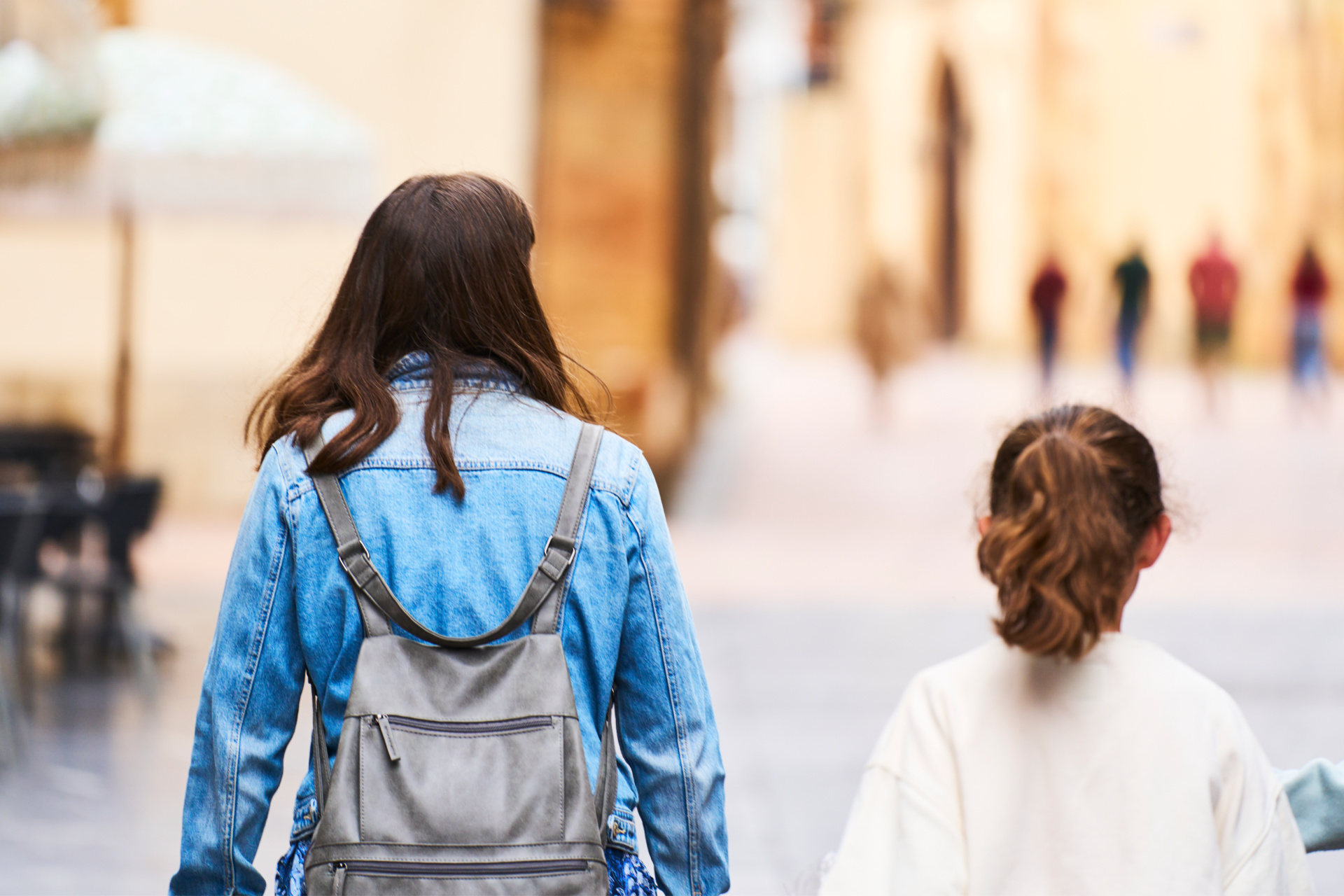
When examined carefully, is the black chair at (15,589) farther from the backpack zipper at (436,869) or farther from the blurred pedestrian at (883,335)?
the blurred pedestrian at (883,335)

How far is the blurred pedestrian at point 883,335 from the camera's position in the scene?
67.3 feet

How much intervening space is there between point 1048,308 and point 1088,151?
11527 millimetres

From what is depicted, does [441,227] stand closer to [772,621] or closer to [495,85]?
[772,621]

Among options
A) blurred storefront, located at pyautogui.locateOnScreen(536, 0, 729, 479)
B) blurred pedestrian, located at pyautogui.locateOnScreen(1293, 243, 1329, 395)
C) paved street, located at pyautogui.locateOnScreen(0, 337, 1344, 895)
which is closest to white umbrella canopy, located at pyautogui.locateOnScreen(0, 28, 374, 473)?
paved street, located at pyautogui.locateOnScreen(0, 337, 1344, 895)

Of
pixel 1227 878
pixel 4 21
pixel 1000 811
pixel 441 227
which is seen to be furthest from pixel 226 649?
pixel 4 21

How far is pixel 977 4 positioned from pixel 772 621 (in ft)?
94.5

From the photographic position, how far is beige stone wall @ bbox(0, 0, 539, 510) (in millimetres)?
13445

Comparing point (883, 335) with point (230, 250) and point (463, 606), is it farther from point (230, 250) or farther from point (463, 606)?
point (463, 606)

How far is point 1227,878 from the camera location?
196 centimetres

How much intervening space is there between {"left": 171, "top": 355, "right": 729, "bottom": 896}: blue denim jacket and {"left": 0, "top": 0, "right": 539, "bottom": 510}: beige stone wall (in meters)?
11.3

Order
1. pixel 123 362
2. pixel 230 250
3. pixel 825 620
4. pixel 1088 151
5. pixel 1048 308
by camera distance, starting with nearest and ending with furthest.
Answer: pixel 123 362 → pixel 825 620 → pixel 230 250 → pixel 1048 308 → pixel 1088 151

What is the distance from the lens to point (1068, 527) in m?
1.90

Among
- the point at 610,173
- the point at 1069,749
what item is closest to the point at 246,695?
the point at 1069,749

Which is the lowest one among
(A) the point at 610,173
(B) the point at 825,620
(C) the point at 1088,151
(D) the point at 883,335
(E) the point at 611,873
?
(B) the point at 825,620
